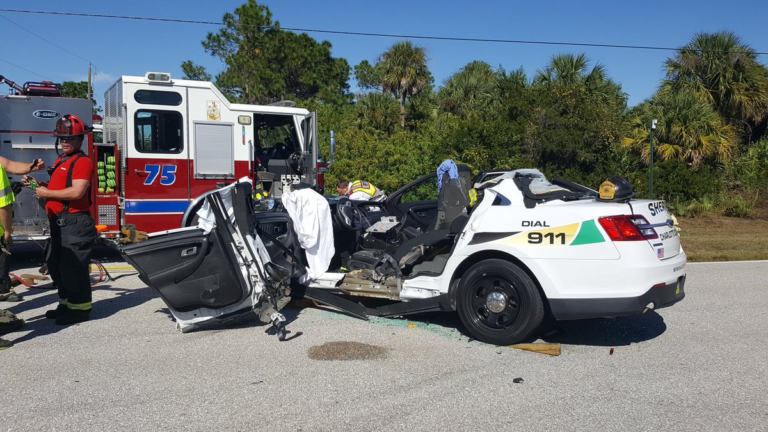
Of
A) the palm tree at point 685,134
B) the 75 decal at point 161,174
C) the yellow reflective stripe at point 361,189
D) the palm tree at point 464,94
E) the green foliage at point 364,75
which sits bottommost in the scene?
the yellow reflective stripe at point 361,189

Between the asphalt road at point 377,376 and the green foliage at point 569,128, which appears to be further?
the green foliage at point 569,128

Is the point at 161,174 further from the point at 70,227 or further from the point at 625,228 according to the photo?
the point at 625,228

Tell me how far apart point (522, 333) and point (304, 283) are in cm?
240

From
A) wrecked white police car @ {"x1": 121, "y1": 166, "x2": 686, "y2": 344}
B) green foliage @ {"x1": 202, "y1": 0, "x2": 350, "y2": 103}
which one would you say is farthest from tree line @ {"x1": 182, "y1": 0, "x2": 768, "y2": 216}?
wrecked white police car @ {"x1": 121, "y1": 166, "x2": 686, "y2": 344}

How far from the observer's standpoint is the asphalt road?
4.06 m

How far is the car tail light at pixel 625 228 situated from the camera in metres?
5.12

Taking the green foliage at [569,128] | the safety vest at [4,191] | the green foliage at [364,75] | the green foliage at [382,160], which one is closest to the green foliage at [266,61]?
the green foliage at [364,75]

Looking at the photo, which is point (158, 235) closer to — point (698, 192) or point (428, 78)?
point (698, 192)

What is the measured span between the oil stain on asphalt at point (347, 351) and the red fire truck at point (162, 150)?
5517mm

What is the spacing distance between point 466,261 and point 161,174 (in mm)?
6769

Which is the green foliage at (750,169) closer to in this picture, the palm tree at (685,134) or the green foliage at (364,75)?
the palm tree at (685,134)

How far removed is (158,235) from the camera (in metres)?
5.96

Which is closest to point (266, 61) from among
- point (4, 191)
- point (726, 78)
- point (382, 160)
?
point (382, 160)

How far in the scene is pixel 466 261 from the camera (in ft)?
19.1
